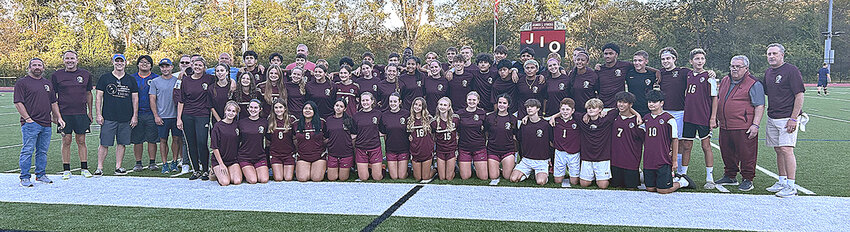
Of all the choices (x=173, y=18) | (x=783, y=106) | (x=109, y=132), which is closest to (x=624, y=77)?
(x=783, y=106)

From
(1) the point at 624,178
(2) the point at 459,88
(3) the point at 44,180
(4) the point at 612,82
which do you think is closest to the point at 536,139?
(1) the point at 624,178

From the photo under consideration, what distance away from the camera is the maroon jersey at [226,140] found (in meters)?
6.14

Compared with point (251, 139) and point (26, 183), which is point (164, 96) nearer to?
point (251, 139)

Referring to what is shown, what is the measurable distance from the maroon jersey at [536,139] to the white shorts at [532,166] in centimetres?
4

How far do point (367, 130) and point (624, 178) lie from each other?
282 cm

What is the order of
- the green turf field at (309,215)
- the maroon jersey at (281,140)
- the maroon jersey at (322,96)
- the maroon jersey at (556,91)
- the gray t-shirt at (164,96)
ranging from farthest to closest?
the maroon jersey at (322,96) < the gray t-shirt at (164,96) < the maroon jersey at (556,91) < the maroon jersey at (281,140) < the green turf field at (309,215)

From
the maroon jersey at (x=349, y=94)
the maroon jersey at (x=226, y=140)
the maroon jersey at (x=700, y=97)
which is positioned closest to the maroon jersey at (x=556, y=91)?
the maroon jersey at (x=700, y=97)

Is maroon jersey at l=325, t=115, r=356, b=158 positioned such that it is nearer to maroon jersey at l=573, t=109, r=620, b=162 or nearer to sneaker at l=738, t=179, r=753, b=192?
maroon jersey at l=573, t=109, r=620, b=162

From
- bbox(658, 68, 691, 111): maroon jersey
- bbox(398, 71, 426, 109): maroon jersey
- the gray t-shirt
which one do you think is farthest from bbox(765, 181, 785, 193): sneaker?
the gray t-shirt

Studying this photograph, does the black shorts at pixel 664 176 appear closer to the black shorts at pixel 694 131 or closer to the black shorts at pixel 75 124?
the black shorts at pixel 694 131

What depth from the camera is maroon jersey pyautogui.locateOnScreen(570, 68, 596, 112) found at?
6.52 meters

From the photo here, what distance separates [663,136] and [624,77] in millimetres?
1098

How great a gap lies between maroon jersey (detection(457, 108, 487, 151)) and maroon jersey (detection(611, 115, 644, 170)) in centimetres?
145

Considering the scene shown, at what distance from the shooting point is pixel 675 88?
6.08 meters
